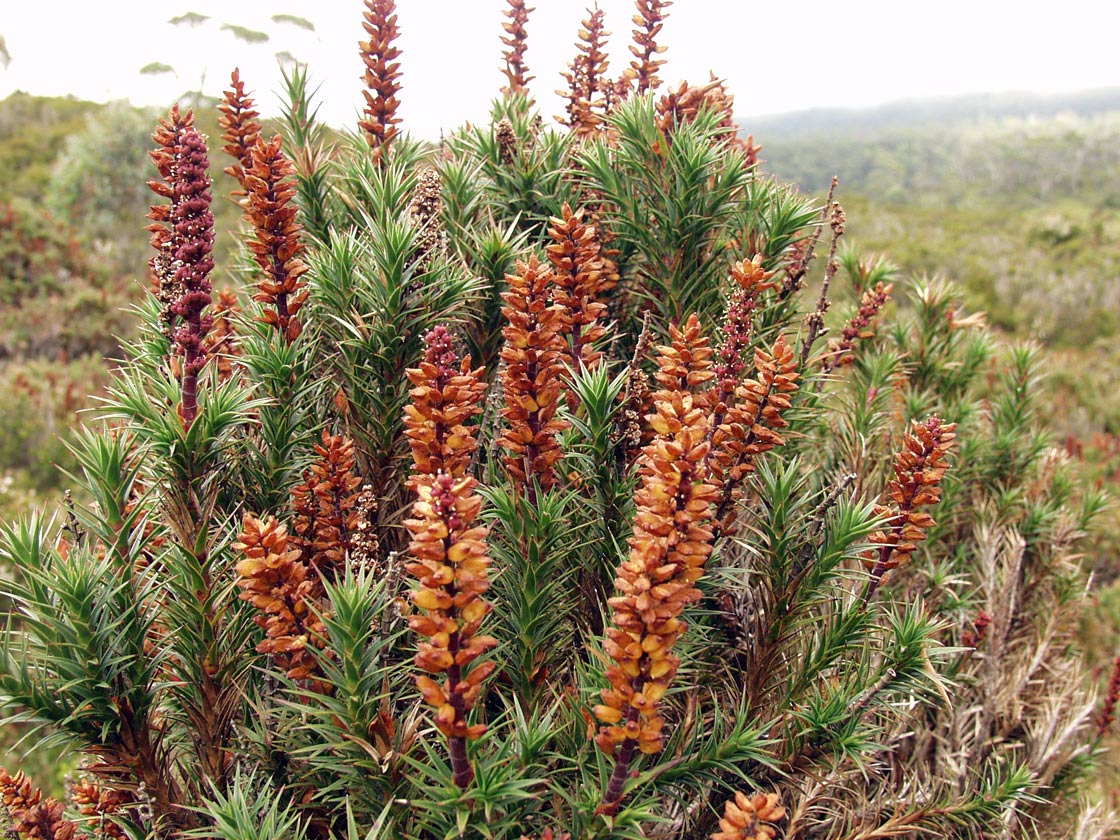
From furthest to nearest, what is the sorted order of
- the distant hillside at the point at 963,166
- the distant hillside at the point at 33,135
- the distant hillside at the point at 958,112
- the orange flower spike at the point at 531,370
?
the distant hillside at the point at 958,112
the distant hillside at the point at 963,166
the distant hillside at the point at 33,135
the orange flower spike at the point at 531,370

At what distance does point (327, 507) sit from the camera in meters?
1.45

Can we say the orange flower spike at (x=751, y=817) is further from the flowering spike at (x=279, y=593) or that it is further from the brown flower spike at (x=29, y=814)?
the brown flower spike at (x=29, y=814)

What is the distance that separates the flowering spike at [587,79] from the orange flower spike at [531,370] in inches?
55.2

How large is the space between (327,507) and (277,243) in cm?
63

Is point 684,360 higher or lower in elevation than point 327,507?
higher

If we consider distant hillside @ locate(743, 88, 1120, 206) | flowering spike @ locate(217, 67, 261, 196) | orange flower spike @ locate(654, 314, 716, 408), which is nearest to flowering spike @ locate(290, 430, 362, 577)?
orange flower spike @ locate(654, 314, 716, 408)

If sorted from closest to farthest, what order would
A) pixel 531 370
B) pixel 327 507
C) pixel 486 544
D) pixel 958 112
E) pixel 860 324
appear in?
pixel 486 544 → pixel 531 370 → pixel 327 507 → pixel 860 324 → pixel 958 112

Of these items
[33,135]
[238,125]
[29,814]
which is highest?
[33,135]

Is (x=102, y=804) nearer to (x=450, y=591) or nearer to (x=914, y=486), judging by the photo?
(x=450, y=591)

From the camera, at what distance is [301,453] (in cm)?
157

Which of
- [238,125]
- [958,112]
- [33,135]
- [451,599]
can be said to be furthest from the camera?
[958,112]

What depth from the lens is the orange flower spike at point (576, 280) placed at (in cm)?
152

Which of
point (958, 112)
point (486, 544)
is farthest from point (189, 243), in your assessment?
point (958, 112)

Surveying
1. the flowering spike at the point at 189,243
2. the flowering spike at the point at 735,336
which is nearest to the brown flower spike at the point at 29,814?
the flowering spike at the point at 189,243
